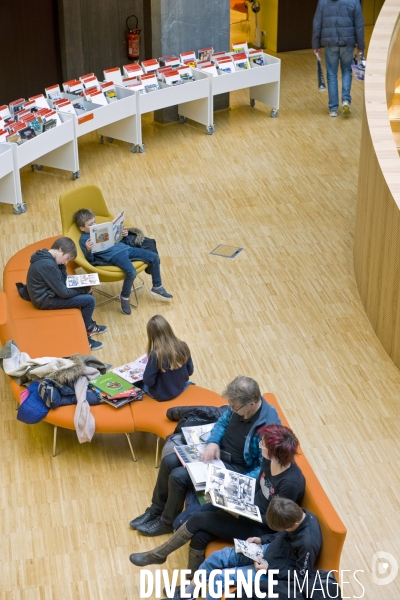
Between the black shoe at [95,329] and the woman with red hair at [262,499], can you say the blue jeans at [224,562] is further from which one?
the black shoe at [95,329]

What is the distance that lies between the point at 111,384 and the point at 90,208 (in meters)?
2.70

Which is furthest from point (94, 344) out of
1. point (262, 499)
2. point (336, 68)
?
point (336, 68)

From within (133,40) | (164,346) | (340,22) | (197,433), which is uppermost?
(340,22)

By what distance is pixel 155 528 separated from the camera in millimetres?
5605

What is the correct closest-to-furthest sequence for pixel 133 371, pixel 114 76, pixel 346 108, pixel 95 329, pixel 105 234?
pixel 133 371 < pixel 95 329 < pixel 105 234 < pixel 114 76 < pixel 346 108

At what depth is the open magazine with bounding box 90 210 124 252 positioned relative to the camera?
7.93 meters

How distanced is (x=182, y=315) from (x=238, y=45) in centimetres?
603

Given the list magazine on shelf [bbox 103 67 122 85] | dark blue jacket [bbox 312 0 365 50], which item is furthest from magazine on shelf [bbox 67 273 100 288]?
dark blue jacket [bbox 312 0 365 50]

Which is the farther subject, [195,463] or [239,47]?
[239,47]

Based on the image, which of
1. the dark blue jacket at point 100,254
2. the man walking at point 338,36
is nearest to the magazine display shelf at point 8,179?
the dark blue jacket at point 100,254

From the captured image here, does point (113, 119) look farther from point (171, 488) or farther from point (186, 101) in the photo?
point (171, 488)

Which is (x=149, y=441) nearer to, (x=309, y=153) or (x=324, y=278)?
(x=324, y=278)

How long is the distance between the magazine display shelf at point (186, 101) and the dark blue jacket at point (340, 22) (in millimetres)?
1953

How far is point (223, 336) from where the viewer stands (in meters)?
7.77
